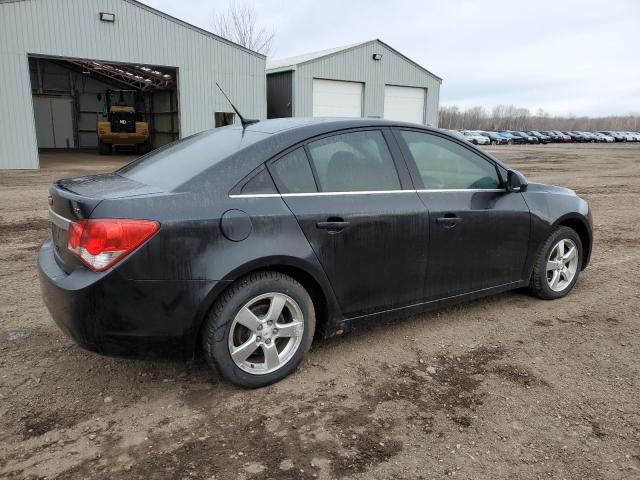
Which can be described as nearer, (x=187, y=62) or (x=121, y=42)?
(x=121, y=42)

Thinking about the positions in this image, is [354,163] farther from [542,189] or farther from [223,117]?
[223,117]

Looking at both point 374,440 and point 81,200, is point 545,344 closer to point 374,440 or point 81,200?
point 374,440

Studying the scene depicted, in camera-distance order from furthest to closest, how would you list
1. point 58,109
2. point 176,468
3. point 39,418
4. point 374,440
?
point 58,109, point 39,418, point 374,440, point 176,468

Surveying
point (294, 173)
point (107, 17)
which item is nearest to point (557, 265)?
point (294, 173)

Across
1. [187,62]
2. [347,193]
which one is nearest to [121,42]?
[187,62]

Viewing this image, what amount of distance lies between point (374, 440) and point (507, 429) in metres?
0.72

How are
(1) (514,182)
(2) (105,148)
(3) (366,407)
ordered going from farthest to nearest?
(2) (105,148), (1) (514,182), (3) (366,407)

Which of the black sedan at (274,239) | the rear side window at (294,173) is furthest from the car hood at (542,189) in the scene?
the rear side window at (294,173)

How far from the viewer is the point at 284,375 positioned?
3.28m

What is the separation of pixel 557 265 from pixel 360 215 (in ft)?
7.53

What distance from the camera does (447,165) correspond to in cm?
395

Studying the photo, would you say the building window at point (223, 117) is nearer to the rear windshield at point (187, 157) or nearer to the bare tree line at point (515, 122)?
the rear windshield at point (187, 157)

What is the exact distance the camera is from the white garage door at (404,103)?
2853cm

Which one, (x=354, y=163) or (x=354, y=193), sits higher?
(x=354, y=163)
